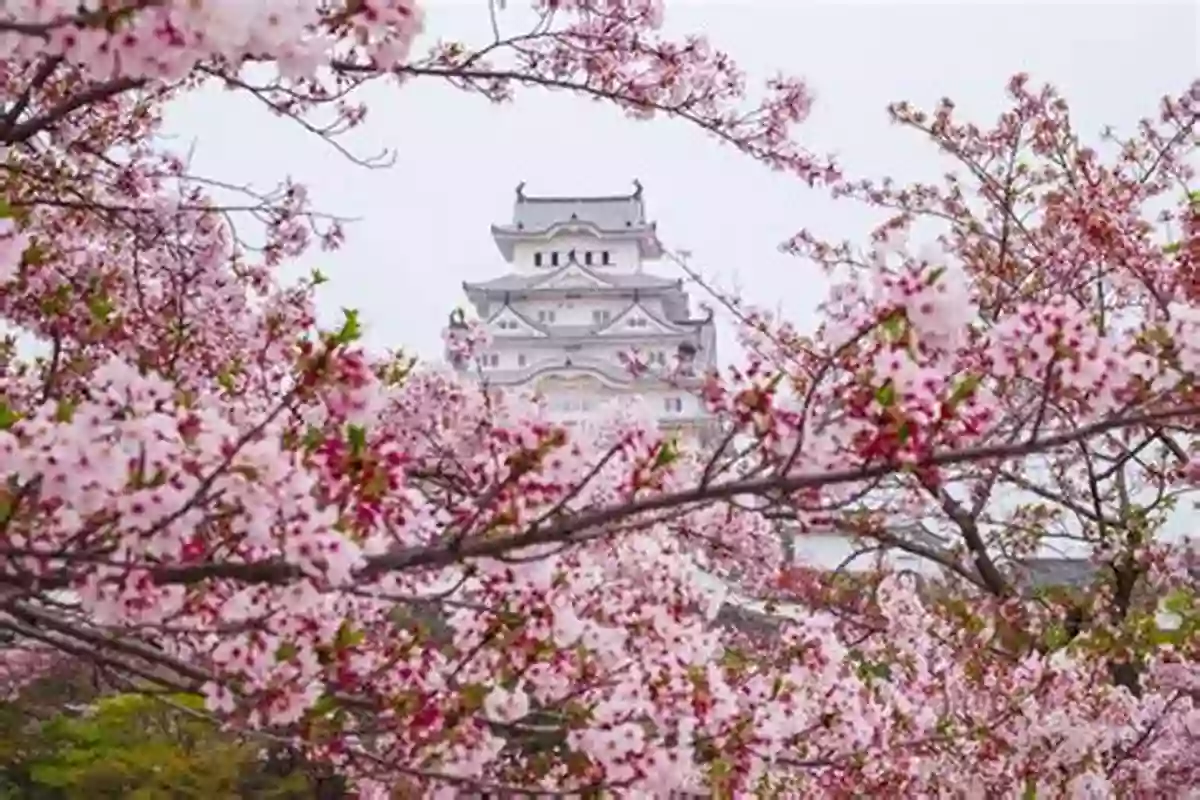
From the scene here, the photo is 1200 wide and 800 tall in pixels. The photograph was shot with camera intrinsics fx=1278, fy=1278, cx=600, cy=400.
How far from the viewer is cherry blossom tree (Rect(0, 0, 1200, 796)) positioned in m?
1.67

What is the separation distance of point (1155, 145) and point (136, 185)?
443 cm

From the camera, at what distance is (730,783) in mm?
2455

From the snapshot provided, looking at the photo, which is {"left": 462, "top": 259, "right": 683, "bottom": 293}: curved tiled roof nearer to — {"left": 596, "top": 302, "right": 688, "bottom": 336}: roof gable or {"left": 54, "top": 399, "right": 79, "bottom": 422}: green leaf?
{"left": 596, "top": 302, "right": 688, "bottom": 336}: roof gable

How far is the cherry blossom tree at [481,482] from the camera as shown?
1.67 meters

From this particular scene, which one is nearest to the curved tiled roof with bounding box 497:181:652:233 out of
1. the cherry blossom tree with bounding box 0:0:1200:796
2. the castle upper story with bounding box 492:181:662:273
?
the castle upper story with bounding box 492:181:662:273

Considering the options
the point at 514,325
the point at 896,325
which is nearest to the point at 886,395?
the point at 896,325

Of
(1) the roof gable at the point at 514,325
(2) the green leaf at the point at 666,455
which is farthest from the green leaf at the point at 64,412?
(1) the roof gable at the point at 514,325

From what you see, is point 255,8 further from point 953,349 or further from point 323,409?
point 953,349

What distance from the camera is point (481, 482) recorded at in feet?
7.59

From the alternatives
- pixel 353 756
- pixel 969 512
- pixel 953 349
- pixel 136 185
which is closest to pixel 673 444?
pixel 953 349

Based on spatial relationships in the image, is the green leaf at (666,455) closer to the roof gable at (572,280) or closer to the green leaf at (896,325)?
the green leaf at (896,325)

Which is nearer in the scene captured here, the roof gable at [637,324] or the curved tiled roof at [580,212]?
the roof gable at [637,324]

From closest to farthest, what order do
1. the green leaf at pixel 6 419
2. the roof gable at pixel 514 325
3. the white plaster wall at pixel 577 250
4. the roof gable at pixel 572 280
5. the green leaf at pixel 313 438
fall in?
the green leaf at pixel 6 419 < the green leaf at pixel 313 438 < the roof gable at pixel 514 325 < the roof gable at pixel 572 280 < the white plaster wall at pixel 577 250

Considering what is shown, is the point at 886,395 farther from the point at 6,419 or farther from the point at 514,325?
the point at 514,325
